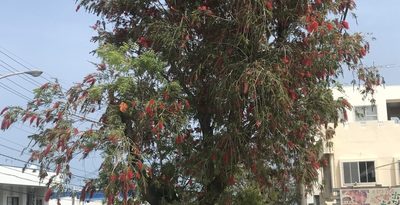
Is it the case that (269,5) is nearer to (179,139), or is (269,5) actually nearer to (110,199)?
(179,139)

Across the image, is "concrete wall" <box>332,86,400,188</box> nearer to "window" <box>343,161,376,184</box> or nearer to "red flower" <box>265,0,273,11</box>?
"window" <box>343,161,376,184</box>

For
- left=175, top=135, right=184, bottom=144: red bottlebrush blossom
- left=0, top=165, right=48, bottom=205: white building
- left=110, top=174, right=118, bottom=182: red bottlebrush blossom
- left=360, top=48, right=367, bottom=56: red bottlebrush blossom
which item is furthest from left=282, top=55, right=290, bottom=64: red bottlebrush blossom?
left=0, top=165, right=48, bottom=205: white building

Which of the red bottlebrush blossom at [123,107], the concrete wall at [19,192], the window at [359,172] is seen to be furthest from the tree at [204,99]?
the concrete wall at [19,192]

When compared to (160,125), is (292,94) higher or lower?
higher

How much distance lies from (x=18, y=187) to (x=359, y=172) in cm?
2138

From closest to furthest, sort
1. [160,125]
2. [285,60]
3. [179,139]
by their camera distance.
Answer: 1. [160,125]
2. [285,60]
3. [179,139]

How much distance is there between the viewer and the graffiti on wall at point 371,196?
3133 cm

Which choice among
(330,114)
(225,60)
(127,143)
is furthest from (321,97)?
(127,143)

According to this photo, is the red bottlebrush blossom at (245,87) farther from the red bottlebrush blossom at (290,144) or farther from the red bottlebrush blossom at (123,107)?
the red bottlebrush blossom at (123,107)

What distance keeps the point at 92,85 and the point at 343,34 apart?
3.71m

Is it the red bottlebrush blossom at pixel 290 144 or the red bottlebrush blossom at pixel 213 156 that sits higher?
the red bottlebrush blossom at pixel 290 144

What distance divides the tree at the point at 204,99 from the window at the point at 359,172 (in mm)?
27637

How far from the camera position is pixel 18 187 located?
4097cm

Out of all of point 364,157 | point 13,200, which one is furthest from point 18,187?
point 364,157
